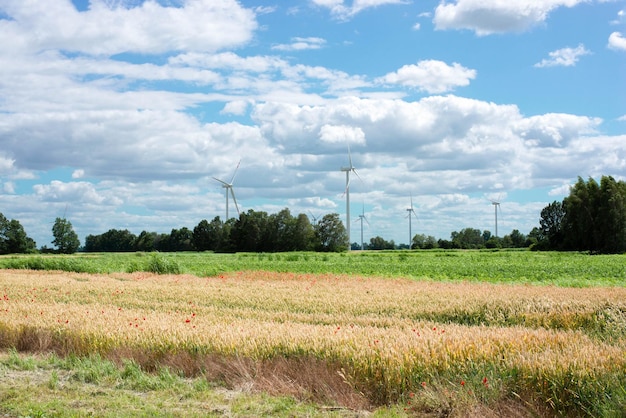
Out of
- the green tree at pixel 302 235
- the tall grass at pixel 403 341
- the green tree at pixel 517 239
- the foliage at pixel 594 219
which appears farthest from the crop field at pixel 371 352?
the green tree at pixel 517 239

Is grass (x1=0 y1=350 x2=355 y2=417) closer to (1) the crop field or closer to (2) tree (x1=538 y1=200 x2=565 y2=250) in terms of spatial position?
(1) the crop field

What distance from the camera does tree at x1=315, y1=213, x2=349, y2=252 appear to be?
133m

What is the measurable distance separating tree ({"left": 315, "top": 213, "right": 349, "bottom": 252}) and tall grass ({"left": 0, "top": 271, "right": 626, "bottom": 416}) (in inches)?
4309

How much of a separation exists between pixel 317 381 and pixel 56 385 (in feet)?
16.3

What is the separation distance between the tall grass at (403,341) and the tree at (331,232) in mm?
109444

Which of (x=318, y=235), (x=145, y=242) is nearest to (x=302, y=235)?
(x=318, y=235)

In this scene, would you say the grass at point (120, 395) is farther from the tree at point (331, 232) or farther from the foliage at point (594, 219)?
the tree at point (331, 232)

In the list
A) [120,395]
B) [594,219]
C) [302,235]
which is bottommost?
[120,395]

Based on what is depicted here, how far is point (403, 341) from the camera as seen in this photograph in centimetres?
1083

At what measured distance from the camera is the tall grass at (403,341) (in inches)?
344

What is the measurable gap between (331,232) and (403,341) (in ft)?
406

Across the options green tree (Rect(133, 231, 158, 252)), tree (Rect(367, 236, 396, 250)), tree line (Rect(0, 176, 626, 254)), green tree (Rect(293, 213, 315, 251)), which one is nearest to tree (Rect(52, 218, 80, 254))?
tree line (Rect(0, 176, 626, 254))

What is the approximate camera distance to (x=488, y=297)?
2109cm

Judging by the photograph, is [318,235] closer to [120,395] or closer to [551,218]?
[551,218]
